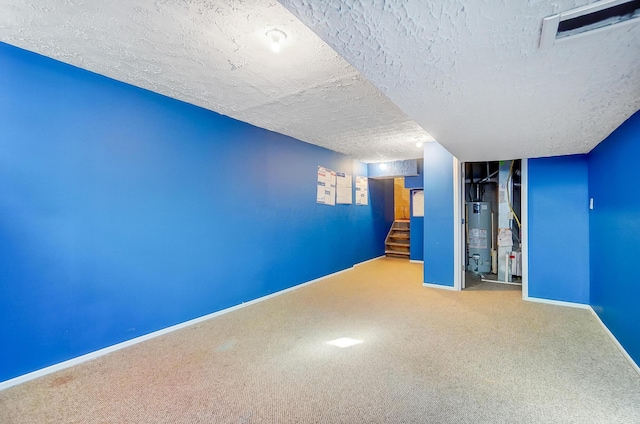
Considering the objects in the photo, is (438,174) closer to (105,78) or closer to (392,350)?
(392,350)

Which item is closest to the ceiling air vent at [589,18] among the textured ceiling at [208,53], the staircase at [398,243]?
the textured ceiling at [208,53]

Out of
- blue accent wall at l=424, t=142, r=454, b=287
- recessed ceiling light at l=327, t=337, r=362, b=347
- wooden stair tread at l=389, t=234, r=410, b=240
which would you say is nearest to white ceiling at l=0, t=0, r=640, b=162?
blue accent wall at l=424, t=142, r=454, b=287

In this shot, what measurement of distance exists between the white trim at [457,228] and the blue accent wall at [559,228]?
843 mm

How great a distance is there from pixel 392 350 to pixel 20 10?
3375 millimetres

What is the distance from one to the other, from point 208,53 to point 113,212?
1569 millimetres

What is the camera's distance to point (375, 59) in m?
1.31

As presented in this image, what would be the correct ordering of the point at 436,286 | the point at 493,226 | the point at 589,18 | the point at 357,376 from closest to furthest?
the point at 589,18 → the point at 357,376 → the point at 436,286 → the point at 493,226

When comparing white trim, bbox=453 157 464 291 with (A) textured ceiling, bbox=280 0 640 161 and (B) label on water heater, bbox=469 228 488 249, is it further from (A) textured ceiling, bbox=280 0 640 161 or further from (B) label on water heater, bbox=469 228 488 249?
(A) textured ceiling, bbox=280 0 640 161

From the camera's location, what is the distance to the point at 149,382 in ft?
6.48

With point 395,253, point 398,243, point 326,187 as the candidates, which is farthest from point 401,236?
point 326,187

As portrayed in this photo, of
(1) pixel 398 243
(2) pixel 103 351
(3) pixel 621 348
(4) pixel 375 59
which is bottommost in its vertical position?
(2) pixel 103 351

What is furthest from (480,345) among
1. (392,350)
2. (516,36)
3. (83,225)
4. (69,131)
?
(69,131)

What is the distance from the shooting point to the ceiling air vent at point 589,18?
976mm

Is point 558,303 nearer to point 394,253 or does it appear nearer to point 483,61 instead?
point 483,61
